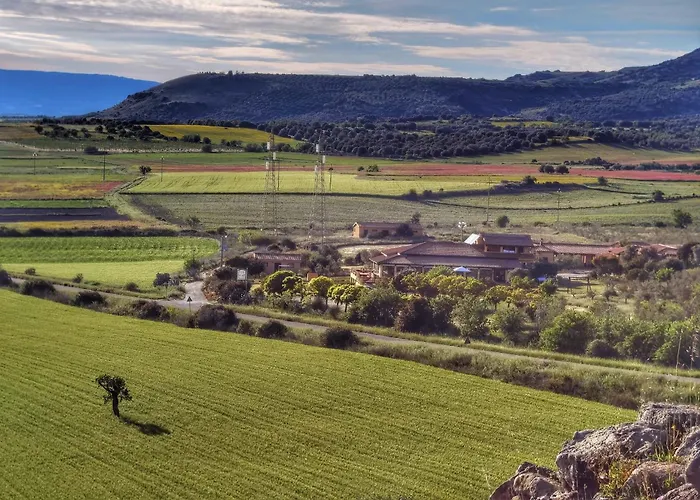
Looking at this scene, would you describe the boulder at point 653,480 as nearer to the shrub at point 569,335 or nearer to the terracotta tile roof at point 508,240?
the shrub at point 569,335

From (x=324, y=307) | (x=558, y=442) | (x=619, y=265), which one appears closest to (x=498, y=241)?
(x=619, y=265)

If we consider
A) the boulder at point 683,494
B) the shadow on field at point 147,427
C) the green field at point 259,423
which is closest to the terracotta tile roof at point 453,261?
the green field at point 259,423

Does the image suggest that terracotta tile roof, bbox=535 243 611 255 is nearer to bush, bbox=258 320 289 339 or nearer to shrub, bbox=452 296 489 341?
shrub, bbox=452 296 489 341

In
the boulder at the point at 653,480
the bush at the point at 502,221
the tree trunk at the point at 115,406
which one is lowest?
the tree trunk at the point at 115,406

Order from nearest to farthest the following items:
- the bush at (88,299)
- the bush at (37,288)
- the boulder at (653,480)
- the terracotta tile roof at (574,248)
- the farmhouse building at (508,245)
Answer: the boulder at (653,480) → the bush at (88,299) → the bush at (37,288) → the farmhouse building at (508,245) → the terracotta tile roof at (574,248)

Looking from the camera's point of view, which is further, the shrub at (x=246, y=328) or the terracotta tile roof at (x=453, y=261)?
the terracotta tile roof at (x=453, y=261)
